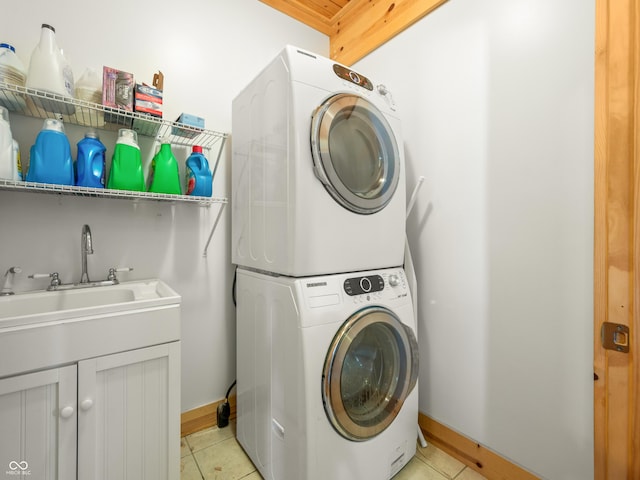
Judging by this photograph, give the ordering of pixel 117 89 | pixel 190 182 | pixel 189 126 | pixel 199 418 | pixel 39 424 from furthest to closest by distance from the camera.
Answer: pixel 199 418
pixel 190 182
pixel 189 126
pixel 117 89
pixel 39 424

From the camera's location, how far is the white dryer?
1.13m

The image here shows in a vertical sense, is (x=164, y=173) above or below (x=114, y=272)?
above

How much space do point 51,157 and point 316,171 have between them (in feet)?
3.55

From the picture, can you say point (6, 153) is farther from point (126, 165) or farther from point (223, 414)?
point (223, 414)

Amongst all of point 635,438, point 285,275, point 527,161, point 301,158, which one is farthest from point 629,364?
point 301,158

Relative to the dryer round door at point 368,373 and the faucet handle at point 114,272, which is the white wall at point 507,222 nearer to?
the dryer round door at point 368,373

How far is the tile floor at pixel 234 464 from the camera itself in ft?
4.55

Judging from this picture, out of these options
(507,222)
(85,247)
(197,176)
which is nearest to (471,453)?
(507,222)

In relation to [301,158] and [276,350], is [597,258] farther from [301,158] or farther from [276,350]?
[276,350]

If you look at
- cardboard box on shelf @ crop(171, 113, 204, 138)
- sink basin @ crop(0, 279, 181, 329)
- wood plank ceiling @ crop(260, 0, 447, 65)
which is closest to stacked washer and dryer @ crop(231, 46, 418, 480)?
cardboard box on shelf @ crop(171, 113, 204, 138)

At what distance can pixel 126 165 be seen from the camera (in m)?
1.32

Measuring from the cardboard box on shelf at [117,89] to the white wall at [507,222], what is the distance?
151 centimetres

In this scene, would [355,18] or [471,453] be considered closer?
[471,453]

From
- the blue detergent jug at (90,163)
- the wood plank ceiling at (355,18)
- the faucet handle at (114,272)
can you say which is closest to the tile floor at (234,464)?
the faucet handle at (114,272)
